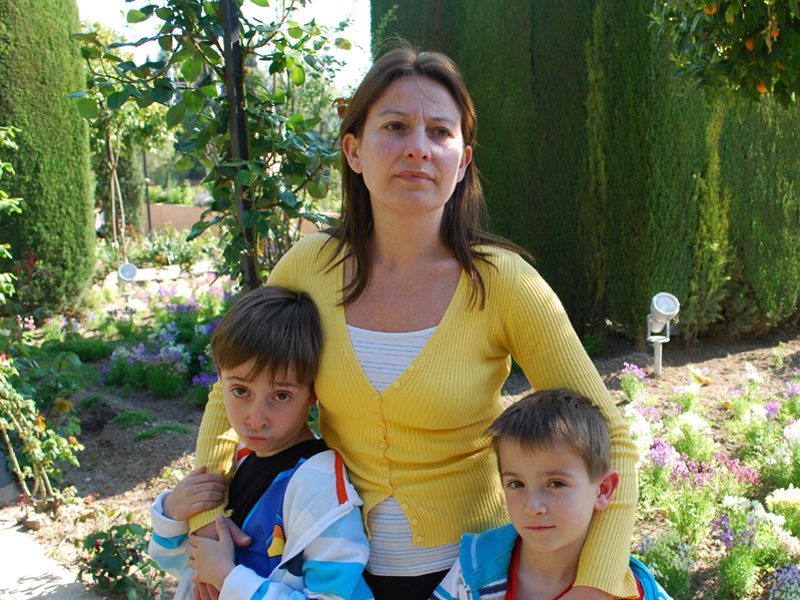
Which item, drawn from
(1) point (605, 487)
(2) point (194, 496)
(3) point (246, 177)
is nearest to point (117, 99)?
(3) point (246, 177)

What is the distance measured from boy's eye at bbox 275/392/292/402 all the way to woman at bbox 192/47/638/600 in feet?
0.26

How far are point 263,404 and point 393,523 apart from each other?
1.23 feet

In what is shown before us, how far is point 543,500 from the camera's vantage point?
1.16m

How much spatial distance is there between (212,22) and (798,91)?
1.86m

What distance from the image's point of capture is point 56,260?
7.16m

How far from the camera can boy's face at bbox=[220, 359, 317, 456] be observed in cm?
138

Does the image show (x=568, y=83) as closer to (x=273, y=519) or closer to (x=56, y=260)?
(x=273, y=519)

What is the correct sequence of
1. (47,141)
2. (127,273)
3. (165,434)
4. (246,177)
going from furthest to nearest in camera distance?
(127,273) < (47,141) < (165,434) < (246,177)

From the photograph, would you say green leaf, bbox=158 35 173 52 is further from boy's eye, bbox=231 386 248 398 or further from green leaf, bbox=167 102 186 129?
boy's eye, bbox=231 386 248 398

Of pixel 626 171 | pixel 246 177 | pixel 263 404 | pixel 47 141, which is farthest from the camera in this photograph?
pixel 47 141

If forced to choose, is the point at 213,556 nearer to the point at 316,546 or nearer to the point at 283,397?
the point at 316,546

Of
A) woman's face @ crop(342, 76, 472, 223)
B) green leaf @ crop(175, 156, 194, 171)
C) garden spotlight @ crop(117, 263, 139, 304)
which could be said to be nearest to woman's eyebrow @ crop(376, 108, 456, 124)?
woman's face @ crop(342, 76, 472, 223)

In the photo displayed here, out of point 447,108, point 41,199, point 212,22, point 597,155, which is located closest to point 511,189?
point 597,155

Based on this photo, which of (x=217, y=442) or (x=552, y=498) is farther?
(x=217, y=442)
